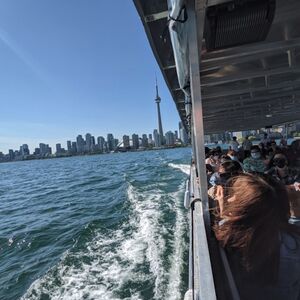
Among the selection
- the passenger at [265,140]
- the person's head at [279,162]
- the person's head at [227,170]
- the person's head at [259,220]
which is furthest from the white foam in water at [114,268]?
the passenger at [265,140]

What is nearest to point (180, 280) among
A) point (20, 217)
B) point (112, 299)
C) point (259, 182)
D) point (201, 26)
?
point (112, 299)

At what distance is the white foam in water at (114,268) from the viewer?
494 cm

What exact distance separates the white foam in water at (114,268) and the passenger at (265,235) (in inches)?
119

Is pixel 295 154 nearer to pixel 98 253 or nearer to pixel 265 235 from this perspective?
pixel 98 253

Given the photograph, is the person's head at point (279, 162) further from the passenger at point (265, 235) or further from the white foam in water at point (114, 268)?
the passenger at point (265, 235)

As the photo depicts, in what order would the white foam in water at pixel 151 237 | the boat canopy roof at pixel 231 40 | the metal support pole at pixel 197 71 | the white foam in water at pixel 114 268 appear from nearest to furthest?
the metal support pole at pixel 197 71, the boat canopy roof at pixel 231 40, the white foam in water at pixel 114 268, the white foam in water at pixel 151 237

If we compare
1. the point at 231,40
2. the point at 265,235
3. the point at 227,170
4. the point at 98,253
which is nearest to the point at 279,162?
the point at 227,170

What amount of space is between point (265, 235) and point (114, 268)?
4727 millimetres

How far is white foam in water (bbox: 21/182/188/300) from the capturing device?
4.94 metres

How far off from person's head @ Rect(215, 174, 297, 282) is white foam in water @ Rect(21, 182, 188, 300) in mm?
3149

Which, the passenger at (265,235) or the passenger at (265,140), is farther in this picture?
the passenger at (265,140)

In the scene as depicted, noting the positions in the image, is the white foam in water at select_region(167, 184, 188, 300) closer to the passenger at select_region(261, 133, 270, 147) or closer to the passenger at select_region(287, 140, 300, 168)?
the passenger at select_region(287, 140, 300, 168)

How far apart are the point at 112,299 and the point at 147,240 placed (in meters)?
2.54

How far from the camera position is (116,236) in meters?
7.88
